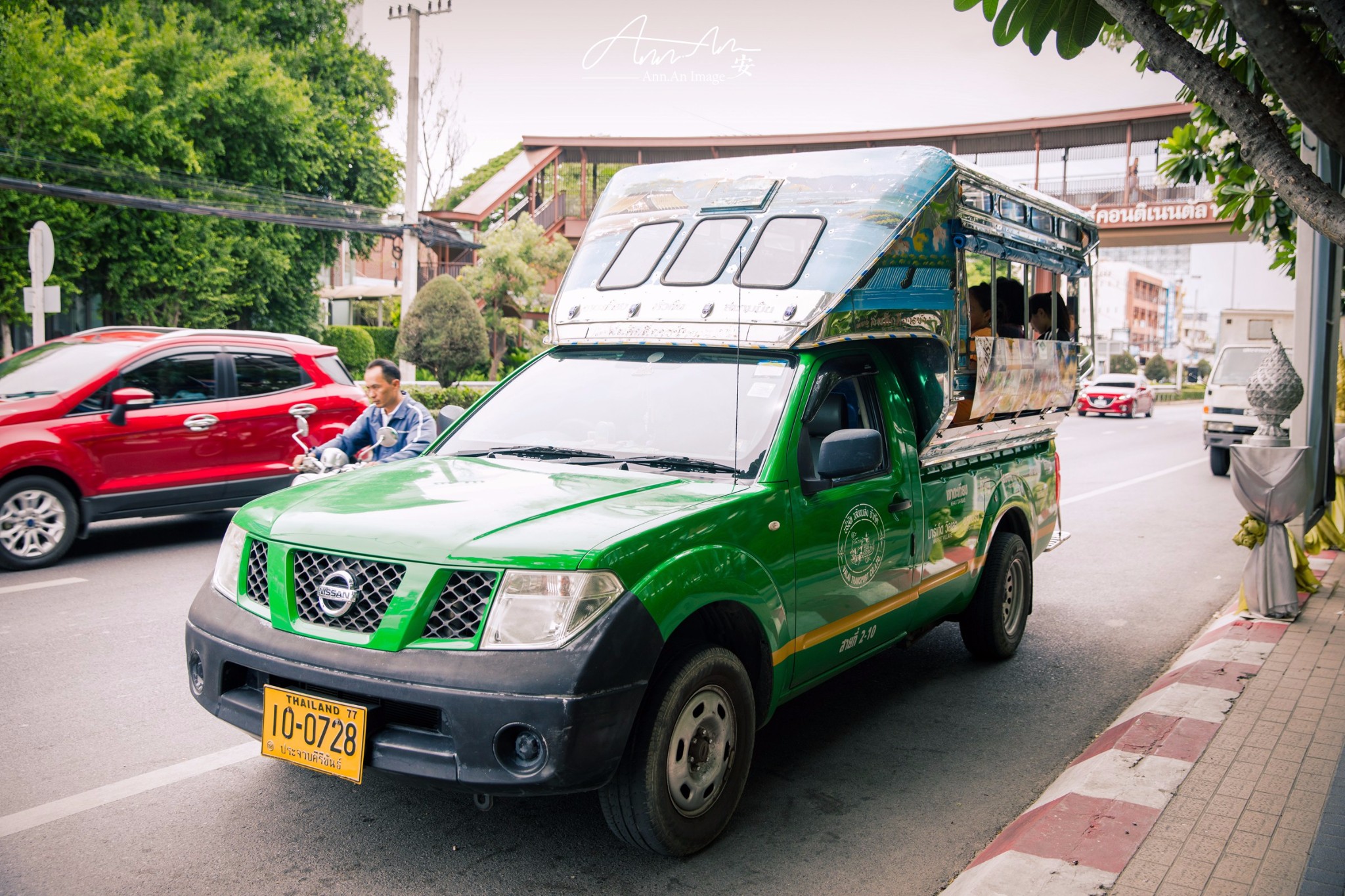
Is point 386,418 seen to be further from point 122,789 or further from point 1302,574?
point 1302,574

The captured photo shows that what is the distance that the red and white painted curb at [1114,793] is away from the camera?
3289mm

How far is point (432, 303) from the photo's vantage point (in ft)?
85.7

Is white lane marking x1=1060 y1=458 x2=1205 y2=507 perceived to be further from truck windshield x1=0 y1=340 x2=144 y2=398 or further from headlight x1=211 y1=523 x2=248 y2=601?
headlight x1=211 y1=523 x2=248 y2=601

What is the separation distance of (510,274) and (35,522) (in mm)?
29190

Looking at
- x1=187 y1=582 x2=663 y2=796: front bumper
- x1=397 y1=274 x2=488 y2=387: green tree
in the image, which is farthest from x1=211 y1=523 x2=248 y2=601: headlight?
x1=397 y1=274 x2=488 y2=387: green tree

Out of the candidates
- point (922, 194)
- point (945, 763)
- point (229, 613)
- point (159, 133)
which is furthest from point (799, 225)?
point (159, 133)

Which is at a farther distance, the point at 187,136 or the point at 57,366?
the point at 187,136

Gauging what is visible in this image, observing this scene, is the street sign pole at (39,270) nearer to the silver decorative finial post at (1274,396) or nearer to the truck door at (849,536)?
the truck door at (849,536)

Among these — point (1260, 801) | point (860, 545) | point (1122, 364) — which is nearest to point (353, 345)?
point (860, 545)

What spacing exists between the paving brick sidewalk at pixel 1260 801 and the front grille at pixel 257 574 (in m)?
2.91

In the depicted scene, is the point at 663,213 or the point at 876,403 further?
the point at 663,213

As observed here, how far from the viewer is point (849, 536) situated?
4316 mm

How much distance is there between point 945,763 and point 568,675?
2.30 metres

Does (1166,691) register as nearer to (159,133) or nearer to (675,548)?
(675,548)
